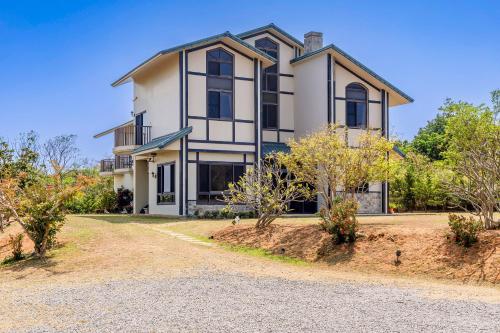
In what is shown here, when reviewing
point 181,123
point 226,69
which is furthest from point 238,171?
point 226,69

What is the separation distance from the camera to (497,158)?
43.4ft

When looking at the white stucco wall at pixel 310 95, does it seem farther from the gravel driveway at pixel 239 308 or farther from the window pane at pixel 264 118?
the gravel driveway at pixel 239 308

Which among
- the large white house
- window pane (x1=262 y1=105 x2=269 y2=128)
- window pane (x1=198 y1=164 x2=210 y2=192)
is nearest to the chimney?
the large white house

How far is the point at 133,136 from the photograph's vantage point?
28719 millimetres

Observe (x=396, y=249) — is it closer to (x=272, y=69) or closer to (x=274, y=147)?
(x=274, y=147)

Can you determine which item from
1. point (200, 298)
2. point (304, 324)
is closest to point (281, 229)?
point (200, 298)

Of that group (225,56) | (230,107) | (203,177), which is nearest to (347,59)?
(225,56)

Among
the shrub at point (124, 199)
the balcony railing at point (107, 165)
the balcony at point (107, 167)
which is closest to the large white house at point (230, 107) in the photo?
the shrub at point (124, 199)

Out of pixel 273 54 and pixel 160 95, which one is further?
pixel 273 54

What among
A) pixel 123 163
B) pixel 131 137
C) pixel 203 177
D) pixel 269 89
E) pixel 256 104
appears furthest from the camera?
pixel 123 163

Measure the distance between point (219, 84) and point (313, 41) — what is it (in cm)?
650

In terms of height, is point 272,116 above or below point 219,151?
above

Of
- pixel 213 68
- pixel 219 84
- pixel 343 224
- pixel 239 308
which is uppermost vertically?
pixel 213 68

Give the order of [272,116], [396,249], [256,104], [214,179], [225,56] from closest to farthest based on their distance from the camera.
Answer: [396,249]
[214,179]
[225,56]
[256,104]
[272,116]
